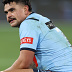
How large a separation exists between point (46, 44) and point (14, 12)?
0.65 m

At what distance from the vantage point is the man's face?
3.76 meters

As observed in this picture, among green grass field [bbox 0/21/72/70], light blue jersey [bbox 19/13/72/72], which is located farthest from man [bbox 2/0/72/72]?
green grass field [bbox 0/21/72/70]

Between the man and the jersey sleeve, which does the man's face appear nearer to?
the man

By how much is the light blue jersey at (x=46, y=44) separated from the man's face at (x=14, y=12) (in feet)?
0.57

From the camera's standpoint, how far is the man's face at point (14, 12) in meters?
3.76

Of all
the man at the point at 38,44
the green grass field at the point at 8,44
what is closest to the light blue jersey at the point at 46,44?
→ the man at the point at 38,44

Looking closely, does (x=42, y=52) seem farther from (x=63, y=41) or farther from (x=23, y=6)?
(x=23, y=6)

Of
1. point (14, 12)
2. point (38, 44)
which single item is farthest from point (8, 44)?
point (38, 44)

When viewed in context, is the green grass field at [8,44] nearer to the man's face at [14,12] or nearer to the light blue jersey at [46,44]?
the man's face at [14,12]

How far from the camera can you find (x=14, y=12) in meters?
3.76

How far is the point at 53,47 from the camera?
359 centimetres

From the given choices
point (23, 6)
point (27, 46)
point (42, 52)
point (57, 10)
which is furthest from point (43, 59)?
point (57, 10)

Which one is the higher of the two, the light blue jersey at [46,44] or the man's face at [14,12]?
the man's face at [14,12]

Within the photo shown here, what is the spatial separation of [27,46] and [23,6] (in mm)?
677
